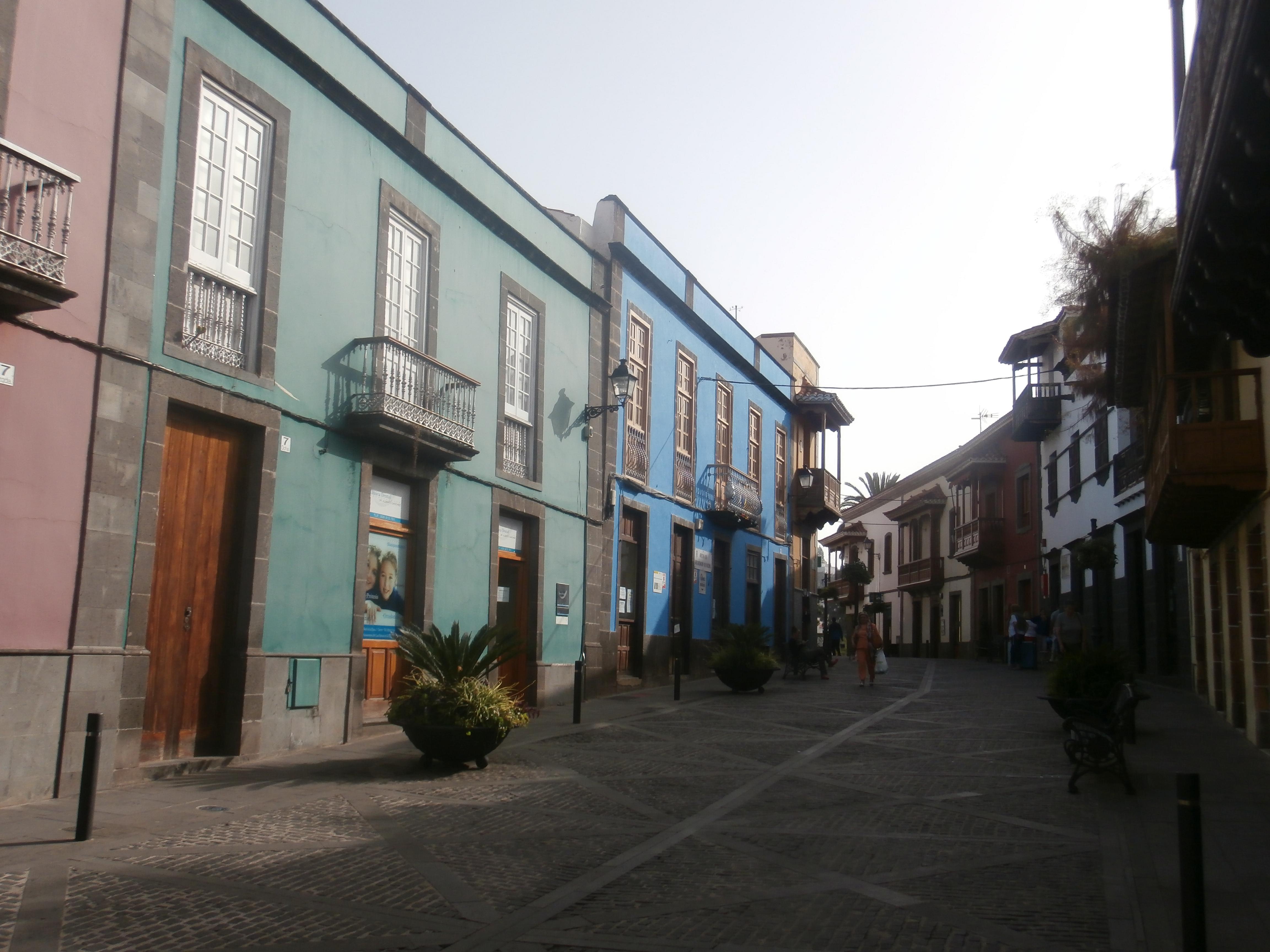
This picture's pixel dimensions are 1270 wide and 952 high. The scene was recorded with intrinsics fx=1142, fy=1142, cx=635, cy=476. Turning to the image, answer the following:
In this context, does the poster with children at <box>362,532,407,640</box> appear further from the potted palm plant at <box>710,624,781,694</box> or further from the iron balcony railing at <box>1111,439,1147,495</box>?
the iron balcony railing at <box>1111,439,1147,495</box>

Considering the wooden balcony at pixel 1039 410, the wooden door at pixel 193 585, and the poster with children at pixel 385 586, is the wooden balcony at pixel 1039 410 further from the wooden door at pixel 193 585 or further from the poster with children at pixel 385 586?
the wooden door at pixel 193 585

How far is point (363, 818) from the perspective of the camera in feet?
27.1

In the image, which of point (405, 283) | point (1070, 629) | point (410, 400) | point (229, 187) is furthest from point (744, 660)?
point (229, 187)

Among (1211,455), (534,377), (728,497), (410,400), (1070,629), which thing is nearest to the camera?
(1211,455)

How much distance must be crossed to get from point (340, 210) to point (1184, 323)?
10239 millimetres

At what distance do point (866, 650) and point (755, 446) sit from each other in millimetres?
8073

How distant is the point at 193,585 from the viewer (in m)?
10.5

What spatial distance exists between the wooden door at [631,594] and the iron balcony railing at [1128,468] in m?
9.72

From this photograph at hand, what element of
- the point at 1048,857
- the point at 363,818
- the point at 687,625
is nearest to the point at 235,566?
the point at 363,818

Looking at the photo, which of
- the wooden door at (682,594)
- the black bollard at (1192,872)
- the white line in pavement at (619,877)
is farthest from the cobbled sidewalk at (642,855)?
the wooden door at (682,594)

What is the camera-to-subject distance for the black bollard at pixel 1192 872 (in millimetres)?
4543

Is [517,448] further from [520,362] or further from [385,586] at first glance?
[385,586]

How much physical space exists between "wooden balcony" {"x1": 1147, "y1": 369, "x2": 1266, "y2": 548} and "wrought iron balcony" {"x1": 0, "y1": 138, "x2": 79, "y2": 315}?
36.8ft

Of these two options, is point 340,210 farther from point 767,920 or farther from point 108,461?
point 767,920
